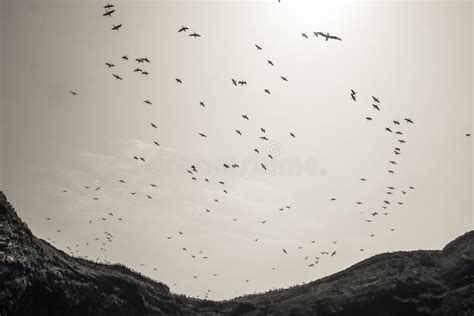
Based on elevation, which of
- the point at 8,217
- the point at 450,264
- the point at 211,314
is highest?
the point at 8,217

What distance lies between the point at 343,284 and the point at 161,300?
1460cm

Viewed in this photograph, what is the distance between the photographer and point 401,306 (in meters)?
23.2

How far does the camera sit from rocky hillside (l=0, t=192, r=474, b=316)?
16.2 m

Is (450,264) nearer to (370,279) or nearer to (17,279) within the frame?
(370,279)

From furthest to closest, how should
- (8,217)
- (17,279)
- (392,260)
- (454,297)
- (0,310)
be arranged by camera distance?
(392,260) → (454,297) → (8,217) → (17,279) → (0,310)

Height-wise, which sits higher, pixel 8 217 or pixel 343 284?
pixel 8 217

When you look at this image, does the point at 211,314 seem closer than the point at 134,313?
No

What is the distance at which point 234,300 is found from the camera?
2858cm

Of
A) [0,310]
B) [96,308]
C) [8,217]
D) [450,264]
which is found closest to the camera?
[0,310]

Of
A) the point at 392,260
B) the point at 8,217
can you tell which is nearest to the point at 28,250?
the point at 8,217

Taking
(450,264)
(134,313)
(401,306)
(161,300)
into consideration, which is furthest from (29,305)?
(450,264)

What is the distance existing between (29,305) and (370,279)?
2278 centimetres

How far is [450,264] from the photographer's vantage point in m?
25.0

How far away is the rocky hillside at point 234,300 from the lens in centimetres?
1620
